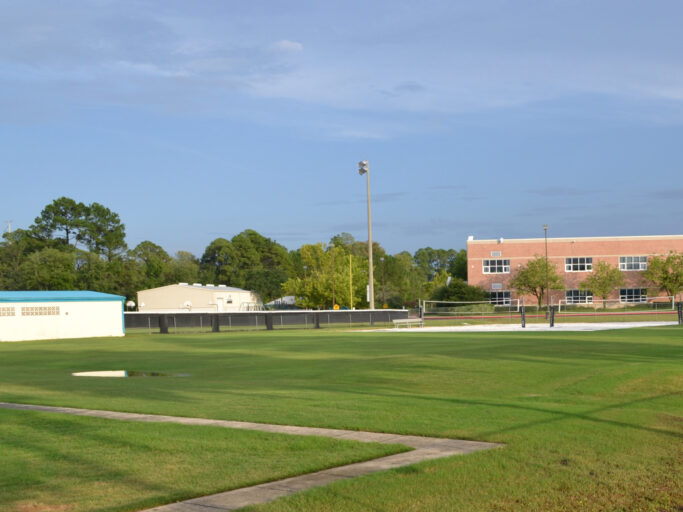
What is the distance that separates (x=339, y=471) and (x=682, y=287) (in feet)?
291

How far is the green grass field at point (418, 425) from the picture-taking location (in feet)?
22.5

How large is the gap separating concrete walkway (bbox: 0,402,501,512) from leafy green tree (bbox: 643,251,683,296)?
85.8 m

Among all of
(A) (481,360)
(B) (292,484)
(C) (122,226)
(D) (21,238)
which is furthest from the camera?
(C) (122,226)

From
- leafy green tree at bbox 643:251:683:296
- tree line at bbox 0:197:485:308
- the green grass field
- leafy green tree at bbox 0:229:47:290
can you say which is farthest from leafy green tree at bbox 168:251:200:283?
the green grass field

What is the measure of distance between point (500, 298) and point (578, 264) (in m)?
10.6

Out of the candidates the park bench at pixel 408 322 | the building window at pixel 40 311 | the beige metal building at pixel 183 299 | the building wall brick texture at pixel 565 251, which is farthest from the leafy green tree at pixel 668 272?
the building window at pixel 40 311

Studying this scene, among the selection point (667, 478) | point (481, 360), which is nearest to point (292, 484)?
point (667, 478)

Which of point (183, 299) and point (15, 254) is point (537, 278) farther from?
point (15, 254)

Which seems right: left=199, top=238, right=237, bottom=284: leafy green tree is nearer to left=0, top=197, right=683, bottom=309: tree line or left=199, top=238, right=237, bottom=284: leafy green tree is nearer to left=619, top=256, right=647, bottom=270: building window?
left=0, top=197, right=683, bottom=309: tree line

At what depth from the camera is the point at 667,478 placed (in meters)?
7.34

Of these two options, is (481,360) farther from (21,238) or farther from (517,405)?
(21,238)

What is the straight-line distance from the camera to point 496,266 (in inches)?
3875

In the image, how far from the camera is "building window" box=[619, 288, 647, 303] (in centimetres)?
9234

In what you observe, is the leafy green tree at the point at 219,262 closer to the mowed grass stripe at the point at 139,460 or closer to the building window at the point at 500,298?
the building window at the point at 500,298
